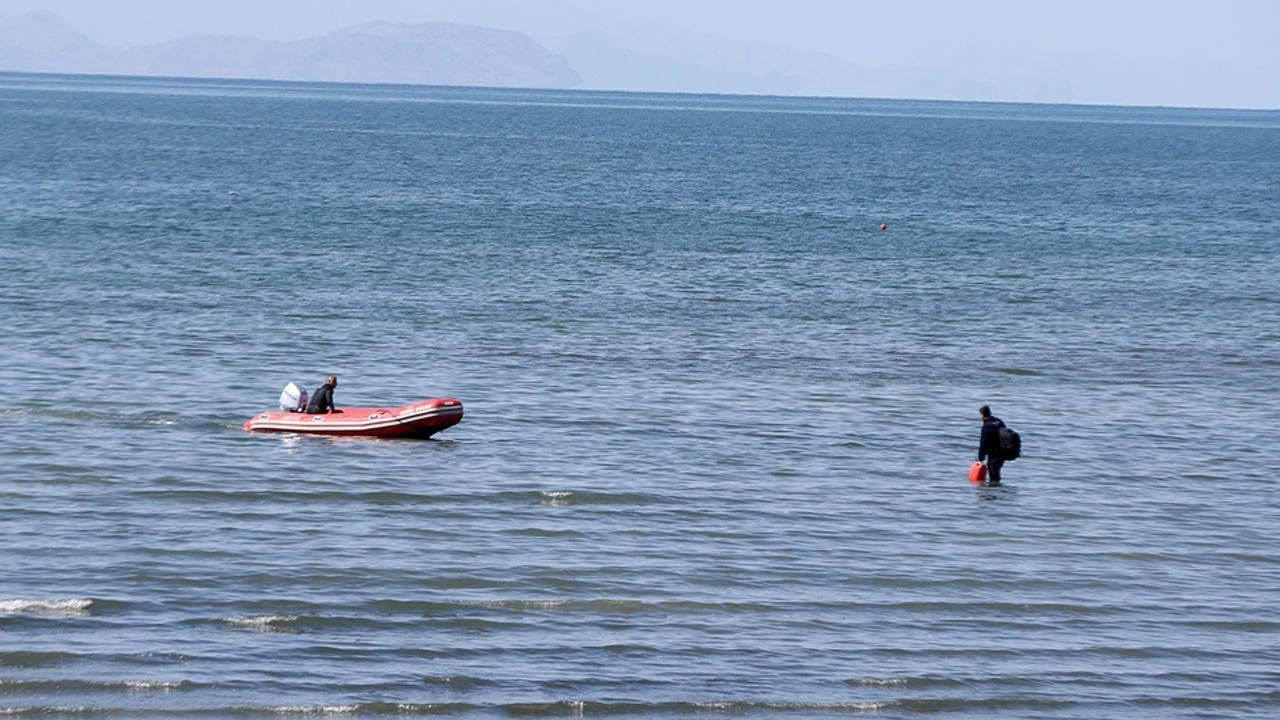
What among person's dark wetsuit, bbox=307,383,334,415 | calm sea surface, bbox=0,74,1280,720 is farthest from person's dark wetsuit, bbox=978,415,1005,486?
person's dark wetsuit, bbox=307,383,334,415

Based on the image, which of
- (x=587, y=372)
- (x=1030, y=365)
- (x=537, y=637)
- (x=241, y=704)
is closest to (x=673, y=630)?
(x=537, y=637)

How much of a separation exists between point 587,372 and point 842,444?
812cm

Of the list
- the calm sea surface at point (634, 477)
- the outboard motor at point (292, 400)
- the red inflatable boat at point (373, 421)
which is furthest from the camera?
the outboard motor at point (292, 400)

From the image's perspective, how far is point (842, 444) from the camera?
30.2 meters

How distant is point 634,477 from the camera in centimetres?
2706

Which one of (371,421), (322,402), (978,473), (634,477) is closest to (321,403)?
(322,402)

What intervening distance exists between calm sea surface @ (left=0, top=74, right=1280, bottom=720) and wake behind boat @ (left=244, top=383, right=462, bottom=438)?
0.33 m

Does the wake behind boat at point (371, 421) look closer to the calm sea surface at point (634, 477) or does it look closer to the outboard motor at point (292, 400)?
the outboard motor at point (292, 400)

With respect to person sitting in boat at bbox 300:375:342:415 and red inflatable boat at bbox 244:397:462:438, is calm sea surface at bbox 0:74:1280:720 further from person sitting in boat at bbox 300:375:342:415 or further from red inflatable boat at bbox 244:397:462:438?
person sitting in boat at bbox 300:375:342:415

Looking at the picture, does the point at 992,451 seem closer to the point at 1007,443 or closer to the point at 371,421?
the point at 1007,443

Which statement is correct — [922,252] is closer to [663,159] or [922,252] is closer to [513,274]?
[513,274]

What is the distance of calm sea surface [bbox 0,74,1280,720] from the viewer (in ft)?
56.9

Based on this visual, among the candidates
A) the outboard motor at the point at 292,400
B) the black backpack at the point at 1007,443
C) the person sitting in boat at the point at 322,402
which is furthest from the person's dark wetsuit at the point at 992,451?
the outboard motor at the point at 292,400

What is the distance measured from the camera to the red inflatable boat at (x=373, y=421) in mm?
29516
